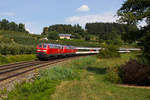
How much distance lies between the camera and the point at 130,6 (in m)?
14.0

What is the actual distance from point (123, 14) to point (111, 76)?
4.57m

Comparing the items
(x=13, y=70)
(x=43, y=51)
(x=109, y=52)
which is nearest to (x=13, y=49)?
(x=43, y=51)

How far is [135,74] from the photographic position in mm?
11188

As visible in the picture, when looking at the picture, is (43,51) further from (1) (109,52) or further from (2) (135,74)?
(1) (109,52)

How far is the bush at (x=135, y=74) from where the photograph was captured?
11031 millimetres

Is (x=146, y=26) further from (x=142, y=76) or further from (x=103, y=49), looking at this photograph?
(x=103, y=49)

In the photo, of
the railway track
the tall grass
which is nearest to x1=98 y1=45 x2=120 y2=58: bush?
the railway track

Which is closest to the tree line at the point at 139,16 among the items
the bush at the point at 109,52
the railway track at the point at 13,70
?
the railway track at the point at 13,70

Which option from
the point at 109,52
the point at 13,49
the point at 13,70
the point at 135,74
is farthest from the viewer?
the point at 109,52

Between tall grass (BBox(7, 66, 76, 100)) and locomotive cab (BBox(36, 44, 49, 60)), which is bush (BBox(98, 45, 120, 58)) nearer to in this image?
locomotive cab (BBox(36, 44, 49, 60))

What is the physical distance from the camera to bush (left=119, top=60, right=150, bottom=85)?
11031 mm

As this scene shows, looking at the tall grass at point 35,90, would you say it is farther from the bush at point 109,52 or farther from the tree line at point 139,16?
the bush at point 109,52

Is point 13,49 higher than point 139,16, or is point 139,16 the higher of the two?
point 139,16

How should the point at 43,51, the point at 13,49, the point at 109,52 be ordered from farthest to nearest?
1. the point at 109,52
2. the point at 13,49
3. the point at 43,51
